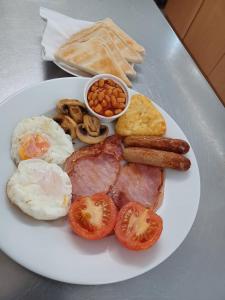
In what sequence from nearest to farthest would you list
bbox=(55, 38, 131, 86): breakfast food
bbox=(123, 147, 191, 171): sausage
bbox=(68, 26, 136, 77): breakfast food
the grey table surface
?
the grey table surface → bbox=(123, 147, 191, 171): sausage → bbox=(55, 38, 131, 86): breakfast food → bbox=(68, 26, 136, 77): breakfast food

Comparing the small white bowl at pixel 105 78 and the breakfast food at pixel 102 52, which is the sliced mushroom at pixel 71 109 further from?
the breakfast food at pixel 102 52

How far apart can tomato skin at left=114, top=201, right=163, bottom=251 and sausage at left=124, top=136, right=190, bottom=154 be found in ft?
0.92

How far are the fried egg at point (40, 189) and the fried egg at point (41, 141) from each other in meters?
0.05

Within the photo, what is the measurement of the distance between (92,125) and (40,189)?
0.36 meters

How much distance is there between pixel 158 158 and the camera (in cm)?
121

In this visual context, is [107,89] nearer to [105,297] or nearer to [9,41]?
[9,41]

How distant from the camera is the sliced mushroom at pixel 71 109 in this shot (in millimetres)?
1272

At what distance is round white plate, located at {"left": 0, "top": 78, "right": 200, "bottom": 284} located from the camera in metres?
0.97

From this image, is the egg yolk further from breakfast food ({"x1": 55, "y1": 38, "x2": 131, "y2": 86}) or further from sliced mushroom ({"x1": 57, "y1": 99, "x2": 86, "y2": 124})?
breakfast food ({"x1": 55, "y1": 38, "x2": 131, "y2": 86})

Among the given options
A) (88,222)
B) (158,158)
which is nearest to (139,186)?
(158,158)

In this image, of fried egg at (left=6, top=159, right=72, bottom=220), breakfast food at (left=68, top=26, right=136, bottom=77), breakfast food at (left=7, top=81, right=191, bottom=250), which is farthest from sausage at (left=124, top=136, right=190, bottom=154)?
breakfast food at (left=68, top=26, right=136, bottom=77)

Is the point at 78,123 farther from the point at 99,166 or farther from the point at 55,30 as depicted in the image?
the point at 55,30

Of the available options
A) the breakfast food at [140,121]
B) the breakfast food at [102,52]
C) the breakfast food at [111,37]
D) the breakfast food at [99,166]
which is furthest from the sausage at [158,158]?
the breakfast food at [111,37]

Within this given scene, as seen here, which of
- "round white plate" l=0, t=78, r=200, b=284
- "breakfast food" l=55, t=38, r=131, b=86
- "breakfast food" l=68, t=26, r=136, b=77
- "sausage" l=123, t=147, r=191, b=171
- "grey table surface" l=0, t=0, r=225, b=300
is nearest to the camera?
"round white plate" l=0, t=78, r=200, b=284
